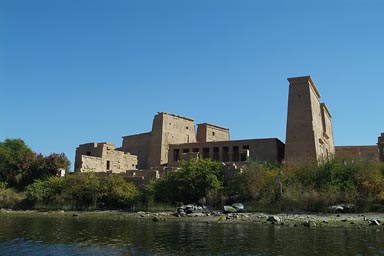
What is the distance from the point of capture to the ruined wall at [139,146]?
49.1 m

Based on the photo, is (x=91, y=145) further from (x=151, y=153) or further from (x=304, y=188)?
(x=304, y=188)

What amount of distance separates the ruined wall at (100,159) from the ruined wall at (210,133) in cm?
988

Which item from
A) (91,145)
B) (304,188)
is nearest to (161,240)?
(304,188)

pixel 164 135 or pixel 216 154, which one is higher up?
pixel 164 135

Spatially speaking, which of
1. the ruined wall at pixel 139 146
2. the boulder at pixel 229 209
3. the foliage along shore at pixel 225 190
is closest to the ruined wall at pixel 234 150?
the ruined wall at pixel 139 146

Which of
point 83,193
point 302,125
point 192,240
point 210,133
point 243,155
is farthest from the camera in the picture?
point 210,133

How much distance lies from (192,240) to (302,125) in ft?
80.6

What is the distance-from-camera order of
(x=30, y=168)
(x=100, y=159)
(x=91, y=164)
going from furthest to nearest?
(x=100, y=159) → (x=91, y=164) → (x=30, y=168)

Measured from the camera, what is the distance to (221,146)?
44312 mm

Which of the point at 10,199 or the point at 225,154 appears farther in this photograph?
the point at 225,154

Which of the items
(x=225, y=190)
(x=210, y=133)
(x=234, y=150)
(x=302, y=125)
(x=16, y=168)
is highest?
(x=210, y=133)

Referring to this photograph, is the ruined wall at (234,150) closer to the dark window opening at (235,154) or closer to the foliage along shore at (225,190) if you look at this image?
the dark window opening at (235,154)

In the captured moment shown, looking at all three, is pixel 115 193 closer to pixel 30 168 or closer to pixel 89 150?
pixel 30 168

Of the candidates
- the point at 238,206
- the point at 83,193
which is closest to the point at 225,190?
the point at 238,206
